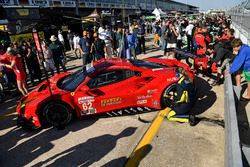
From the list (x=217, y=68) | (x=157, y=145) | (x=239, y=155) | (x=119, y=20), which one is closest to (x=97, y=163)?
(x=157, y=145)

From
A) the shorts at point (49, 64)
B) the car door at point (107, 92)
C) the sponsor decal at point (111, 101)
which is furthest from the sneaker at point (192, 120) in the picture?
the shorts at point (49, 64)

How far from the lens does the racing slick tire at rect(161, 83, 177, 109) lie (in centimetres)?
577

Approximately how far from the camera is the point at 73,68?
40.0 ft

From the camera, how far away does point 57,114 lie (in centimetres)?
565

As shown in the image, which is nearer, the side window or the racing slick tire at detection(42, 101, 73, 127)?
the racing slick tire at detection(42, 101, 73, 127)

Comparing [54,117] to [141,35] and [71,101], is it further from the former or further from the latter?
[141,35]

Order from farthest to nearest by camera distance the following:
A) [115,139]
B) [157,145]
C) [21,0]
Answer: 1. [21,0]
2. [115,139]
3. [157,145]

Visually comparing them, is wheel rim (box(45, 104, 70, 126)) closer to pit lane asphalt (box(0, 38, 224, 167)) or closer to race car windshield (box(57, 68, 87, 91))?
pit lane asphalt (box(0, 38, 224, 167))

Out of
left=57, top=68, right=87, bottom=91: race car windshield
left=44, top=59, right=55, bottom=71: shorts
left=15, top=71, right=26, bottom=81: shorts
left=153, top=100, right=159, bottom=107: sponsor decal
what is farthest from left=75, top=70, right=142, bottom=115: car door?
left=44, top=59, right=55, bottom=71: shorts

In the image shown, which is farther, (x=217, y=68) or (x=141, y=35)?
(x=141, y=35)

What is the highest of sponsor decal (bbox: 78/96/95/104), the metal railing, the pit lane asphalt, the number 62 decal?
the metal railing

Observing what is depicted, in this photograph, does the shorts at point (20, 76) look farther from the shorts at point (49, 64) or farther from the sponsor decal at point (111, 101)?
the sponsor decal at point (111, 101)

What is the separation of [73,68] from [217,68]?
23.4ft

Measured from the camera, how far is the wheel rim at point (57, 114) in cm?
556
